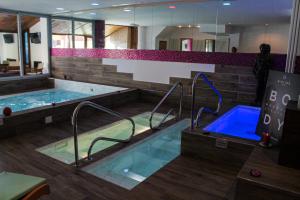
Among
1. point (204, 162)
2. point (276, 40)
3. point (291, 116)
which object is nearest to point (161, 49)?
point (276, 40)

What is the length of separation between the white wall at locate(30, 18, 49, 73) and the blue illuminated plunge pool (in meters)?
7.09

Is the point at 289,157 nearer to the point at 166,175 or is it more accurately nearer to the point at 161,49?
the point at 166,175

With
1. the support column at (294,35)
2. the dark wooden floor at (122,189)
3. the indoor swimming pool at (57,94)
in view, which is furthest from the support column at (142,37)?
the dark wooden floor at (122,189)

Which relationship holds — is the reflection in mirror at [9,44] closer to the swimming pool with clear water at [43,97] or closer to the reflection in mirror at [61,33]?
the reflection in mirror at [61,33]

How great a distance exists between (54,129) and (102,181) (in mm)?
2125

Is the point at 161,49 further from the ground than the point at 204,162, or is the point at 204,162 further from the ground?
the point at 161,49

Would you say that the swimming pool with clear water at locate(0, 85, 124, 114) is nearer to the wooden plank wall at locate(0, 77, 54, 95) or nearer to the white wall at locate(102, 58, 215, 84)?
the wooden plank wall at locate(0, 77, 54, 95)

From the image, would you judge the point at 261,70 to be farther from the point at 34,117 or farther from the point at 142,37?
the point at 34,117

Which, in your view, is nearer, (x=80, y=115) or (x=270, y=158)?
(x=270, y=158)

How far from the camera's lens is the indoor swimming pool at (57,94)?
7.21 metres

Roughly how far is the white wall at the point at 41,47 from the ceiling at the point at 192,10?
1.78m

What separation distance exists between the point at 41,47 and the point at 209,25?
255 inches

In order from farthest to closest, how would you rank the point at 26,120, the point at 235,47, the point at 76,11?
1. the point at 76,11
2. the point at 235,47
3. the point at 26,120

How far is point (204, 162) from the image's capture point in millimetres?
3336
